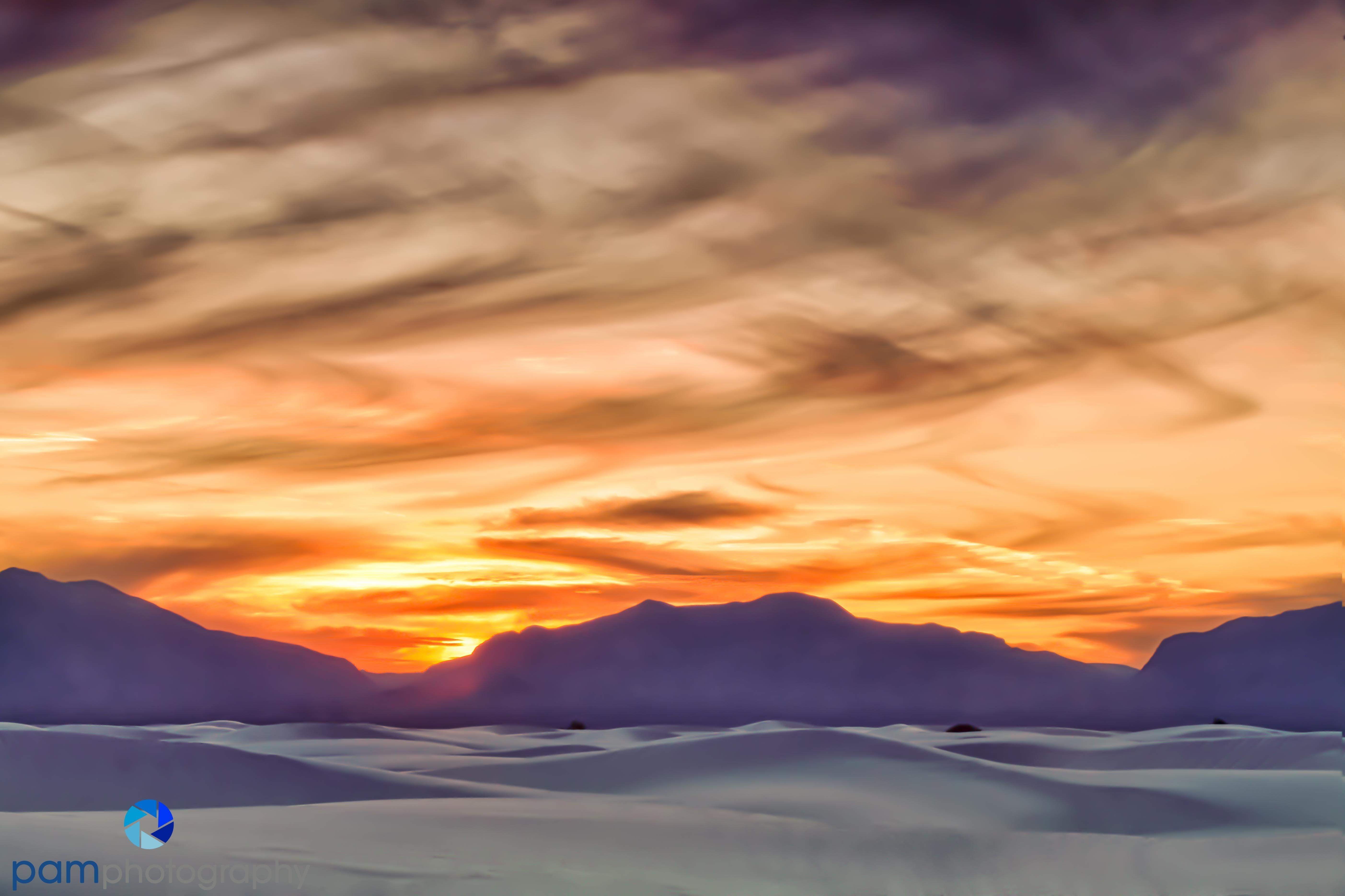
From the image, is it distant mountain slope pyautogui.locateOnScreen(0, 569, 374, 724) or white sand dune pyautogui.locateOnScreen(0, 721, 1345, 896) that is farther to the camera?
distant mountain slope pyautogui.locateOnScreen(0, 569, 374, 724)

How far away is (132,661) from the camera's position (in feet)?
575

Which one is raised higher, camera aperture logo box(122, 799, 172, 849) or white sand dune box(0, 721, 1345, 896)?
camera aperture logo box(122, 799, 172, 849)

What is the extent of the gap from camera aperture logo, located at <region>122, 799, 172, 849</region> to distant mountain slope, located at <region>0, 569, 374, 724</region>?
114m

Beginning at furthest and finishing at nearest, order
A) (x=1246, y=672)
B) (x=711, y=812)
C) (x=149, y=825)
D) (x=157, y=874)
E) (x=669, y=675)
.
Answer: (x=669, y=675)
(x=1246, y=672)
(x=711, y=812)
(x=149, y=825)
(x=157, y=874)

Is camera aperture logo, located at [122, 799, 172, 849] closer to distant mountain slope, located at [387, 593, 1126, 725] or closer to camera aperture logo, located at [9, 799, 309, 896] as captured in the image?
camera aperture logo, located at [9, 799, 309, 896]

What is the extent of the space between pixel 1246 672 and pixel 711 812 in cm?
12625

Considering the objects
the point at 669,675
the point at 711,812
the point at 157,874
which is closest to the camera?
the point at 157,874

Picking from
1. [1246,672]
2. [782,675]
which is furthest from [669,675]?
[1246,672]

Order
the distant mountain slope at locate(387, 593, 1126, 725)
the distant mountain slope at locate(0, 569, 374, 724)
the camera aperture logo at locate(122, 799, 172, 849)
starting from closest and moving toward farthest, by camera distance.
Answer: the camera aperture logo at locate(122, 799, 172, 849)
the distant mountain slope at locate(387, 593, 1126, 725)
the distant mountain slope at locate(0, 569, 374, 724)

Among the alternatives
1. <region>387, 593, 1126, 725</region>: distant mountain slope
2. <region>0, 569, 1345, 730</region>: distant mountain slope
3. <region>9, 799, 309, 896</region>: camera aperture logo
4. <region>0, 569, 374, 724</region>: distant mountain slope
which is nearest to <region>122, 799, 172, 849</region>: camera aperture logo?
<region>9, 799, 309, 896</region>: camera aperture logo

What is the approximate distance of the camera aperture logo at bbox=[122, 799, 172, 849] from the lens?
6.83 m

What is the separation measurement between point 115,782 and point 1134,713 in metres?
71.8

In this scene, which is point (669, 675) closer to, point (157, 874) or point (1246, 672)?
point (1246, 672)

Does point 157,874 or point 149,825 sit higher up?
point 149,825
